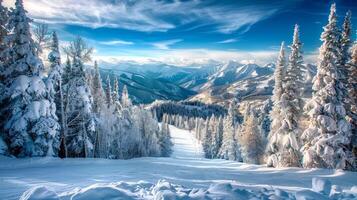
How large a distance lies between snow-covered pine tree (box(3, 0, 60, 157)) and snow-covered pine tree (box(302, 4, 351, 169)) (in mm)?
18791

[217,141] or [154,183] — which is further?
[217,141]

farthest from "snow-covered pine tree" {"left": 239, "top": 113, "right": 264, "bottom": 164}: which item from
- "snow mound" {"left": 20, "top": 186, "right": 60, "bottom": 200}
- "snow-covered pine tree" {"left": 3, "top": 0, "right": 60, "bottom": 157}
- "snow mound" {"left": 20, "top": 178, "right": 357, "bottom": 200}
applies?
"snow mound" {"left": 20, "top": 186, "right": 60, "bottom": 200}

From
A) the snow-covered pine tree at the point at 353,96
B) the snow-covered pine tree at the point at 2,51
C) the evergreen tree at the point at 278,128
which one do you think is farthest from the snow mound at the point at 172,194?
the evergreen tree at the point at 278,128

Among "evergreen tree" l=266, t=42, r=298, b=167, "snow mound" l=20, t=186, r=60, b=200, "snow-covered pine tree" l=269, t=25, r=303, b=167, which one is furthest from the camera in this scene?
"evergreen tree" l=266, t=42, r=298, b=167

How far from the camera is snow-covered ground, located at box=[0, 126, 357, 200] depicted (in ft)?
25.9

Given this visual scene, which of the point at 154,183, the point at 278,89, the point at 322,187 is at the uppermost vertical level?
the point at 278,89

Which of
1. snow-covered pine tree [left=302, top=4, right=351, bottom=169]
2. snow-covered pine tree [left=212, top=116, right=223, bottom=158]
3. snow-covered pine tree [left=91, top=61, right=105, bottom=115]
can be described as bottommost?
snow-covered pine tree [left=212, top=116, right=223, bottom=158]

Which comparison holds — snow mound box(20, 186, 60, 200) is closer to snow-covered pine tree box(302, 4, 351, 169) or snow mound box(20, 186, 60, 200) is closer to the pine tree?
snow-covered pine tree box(302, 4, 351, 169)

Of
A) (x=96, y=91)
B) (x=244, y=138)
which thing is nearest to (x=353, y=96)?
(x=244, y=138)

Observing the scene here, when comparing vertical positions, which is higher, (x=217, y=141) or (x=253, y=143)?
(x=253, y=143)

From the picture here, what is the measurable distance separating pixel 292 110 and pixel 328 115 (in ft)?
20.2

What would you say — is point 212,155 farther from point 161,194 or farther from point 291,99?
point 161,194

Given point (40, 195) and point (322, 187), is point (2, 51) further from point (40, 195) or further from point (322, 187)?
point (322, 187)

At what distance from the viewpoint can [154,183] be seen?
10852 mm
